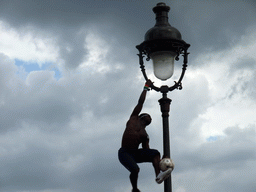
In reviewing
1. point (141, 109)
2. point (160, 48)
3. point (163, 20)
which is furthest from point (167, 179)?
point (163, 20)

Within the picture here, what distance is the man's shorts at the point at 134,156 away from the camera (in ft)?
41.4

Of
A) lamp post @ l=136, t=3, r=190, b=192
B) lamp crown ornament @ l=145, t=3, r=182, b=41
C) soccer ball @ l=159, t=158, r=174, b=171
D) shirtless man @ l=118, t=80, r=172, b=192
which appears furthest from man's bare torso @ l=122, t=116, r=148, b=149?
lamp crown ornament @ l=145, t=3, r=182, b=41

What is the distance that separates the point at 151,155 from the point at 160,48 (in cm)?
258

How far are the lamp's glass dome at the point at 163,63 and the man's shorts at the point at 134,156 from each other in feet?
5.98

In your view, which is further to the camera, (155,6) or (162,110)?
(155,6)

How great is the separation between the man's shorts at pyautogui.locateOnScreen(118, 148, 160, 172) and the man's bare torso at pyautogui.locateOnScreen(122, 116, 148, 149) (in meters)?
0.13

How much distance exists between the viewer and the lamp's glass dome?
41.0 ft

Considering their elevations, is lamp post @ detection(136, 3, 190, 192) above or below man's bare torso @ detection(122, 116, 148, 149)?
above

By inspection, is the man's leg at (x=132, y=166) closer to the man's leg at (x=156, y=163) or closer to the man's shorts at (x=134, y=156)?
the man's shorts at (x=134, y=156)

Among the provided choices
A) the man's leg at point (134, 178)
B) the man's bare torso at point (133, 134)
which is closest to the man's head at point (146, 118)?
the man's bare torso at point (133, 134)

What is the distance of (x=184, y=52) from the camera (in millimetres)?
12875

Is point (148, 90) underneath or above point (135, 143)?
above

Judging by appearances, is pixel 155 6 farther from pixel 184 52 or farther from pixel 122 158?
pixel 122 158

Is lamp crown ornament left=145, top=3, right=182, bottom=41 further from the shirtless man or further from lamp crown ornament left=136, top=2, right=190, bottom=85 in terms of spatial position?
the shirtless man
